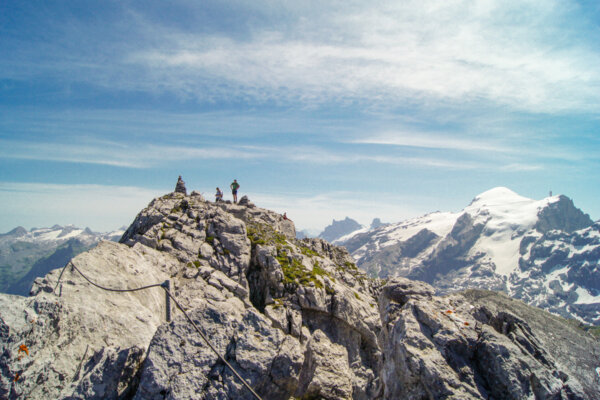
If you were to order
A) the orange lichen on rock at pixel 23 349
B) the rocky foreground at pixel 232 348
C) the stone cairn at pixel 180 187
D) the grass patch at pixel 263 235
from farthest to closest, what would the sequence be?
the stone cairn at pixel 180 187
the grass patch at pixel 263 235
the orange lichen on rock at pixel 23 349
the rocky foreground at pixel 232 348

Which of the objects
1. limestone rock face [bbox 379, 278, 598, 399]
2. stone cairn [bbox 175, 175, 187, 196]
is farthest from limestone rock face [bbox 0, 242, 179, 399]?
stone cairn [bbox 175, 175, 187, 196]

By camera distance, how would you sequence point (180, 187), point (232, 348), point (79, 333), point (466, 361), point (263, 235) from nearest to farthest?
point (232, 348)
point (466, 361)
point (79, 333)
point (263, 235)
point (180, 187)

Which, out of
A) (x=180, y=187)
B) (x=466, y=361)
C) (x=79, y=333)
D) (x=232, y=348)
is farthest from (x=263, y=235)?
Answer: (x=466, y=361)

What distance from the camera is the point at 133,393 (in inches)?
548

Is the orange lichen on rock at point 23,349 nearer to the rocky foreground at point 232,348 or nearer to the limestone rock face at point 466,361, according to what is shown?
the rocky foreground at point 232,348

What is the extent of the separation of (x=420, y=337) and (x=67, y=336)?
1902 cm

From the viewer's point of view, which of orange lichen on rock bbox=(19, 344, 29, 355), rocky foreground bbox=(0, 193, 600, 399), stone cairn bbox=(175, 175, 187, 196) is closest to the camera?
rocky foreground bbox=(0, 193, 600, 399)

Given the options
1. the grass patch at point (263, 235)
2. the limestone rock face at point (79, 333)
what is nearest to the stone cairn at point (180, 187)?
the grass patch at point (263, 235)

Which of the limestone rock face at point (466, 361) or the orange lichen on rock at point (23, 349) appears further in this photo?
the orange lichen on rock at point (23, 349)

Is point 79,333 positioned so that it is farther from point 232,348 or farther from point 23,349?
point 232,348

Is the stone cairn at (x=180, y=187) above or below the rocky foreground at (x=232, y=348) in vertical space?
above

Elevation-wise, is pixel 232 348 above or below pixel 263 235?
below

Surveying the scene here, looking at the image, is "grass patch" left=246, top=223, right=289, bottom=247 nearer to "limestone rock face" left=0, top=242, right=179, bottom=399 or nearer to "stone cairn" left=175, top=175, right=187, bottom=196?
"stone cairn" left=175, top=175, right=187, bottom=196

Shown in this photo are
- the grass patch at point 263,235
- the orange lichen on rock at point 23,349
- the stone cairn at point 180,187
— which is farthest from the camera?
the stone cairn at point 180,187
